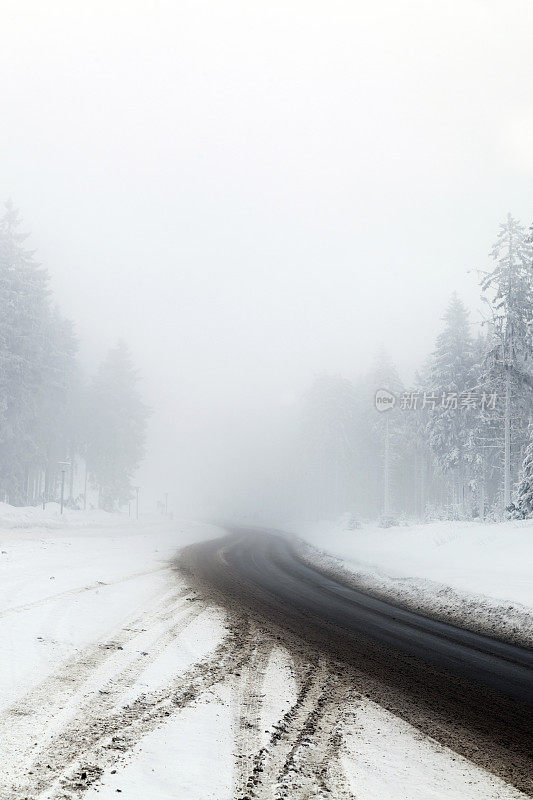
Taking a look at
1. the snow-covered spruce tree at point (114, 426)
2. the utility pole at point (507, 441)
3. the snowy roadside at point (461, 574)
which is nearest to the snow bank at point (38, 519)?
the snowy roadside at point (461, 574)

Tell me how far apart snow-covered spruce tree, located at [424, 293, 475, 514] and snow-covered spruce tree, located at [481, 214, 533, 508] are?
8358mm

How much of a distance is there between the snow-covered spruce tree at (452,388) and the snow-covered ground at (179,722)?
36329mm

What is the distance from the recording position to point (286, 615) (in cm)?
867

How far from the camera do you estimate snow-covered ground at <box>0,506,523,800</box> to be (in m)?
2.92

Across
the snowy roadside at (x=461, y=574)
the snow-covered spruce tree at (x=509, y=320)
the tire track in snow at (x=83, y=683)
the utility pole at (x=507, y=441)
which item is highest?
the snow-covered spruce tree at (x=509, y=320)

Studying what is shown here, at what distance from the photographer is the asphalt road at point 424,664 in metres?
3.87

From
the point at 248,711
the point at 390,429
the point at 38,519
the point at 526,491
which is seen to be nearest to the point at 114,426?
the point at 38,519

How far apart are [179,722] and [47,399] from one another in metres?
42.4

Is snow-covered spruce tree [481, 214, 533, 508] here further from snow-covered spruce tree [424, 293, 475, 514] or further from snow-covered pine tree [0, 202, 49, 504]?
snow-covered pine tree [0, 202, 49, 504]

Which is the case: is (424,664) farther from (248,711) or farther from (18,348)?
(18,348)

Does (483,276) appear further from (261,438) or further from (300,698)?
(261,438)

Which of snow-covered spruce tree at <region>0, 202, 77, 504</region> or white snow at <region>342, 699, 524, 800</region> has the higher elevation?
snow-covered spruce tree at <region>0, 202, 77, 504</region>

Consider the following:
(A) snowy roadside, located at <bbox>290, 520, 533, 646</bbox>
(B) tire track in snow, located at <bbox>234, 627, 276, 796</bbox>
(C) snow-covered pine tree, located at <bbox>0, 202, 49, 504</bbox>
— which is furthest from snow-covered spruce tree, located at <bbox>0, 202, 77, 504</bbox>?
(B) tire track in snow, located at <bbox>234, 627, 276, 796</bbox>

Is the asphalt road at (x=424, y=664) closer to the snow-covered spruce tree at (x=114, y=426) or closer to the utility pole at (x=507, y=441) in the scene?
the utility pole at (x=507, y=441)
